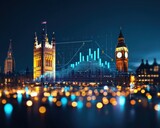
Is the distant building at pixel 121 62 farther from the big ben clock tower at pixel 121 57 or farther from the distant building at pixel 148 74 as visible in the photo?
the distant building at pixel 148 74

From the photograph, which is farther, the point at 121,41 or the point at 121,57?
the point at 121,41

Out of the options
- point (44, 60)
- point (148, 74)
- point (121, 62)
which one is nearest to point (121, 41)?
point (121, 62)

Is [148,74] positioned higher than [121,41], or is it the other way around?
[121,41]

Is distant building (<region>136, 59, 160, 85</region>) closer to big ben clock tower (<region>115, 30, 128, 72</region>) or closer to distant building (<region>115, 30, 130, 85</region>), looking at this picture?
distant building (<region>115, 30, 130, 85</region>)

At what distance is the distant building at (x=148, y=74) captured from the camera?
414 feet

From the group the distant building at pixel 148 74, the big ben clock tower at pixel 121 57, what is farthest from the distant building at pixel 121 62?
the distant building at pixel 148 74

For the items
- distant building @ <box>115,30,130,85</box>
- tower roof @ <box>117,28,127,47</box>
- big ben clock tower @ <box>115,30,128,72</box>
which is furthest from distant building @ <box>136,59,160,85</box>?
tower roof @ <box>117,28,127,47</box>

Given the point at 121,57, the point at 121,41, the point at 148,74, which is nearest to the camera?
the point at 148,74

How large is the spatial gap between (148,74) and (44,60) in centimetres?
5669

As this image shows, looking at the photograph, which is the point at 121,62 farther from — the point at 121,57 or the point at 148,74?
the point at 148,74

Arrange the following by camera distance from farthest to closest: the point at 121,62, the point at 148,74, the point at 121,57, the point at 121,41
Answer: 1. the point at 121,41
2. the point at 121,57
3. the point at 121,62
4. the point at 148,74

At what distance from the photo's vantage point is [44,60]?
14062 cm

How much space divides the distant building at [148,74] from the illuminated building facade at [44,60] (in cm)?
4609

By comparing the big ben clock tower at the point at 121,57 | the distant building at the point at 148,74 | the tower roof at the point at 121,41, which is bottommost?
the distant building at the point at 148,74
